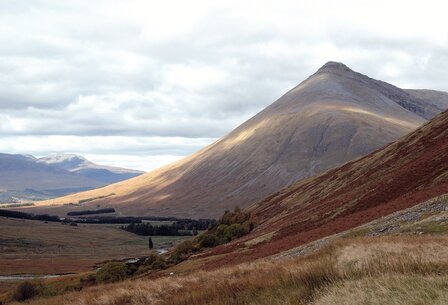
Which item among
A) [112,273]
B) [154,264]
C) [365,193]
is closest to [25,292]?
[112,273]

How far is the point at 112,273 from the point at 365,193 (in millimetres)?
43808

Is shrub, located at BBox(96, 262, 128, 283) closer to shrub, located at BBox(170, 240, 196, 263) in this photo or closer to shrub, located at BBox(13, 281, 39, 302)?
shrub, located at BBox(170, 240, 196, 263)

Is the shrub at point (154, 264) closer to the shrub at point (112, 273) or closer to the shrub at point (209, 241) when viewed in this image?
the shrub at point (112, 273)

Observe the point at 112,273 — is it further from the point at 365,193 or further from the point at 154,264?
the point at 365,193

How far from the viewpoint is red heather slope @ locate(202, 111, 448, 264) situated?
1957 inches

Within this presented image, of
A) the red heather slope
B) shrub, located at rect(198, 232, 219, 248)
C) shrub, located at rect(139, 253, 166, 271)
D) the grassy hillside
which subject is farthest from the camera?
shrub, located at rect(198, 232, 219, 248)

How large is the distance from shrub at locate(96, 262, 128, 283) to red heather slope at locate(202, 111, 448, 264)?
17.4 meters

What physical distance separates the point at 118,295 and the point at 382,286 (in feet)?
42.0

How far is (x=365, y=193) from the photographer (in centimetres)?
6581

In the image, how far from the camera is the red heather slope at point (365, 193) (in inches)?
1957

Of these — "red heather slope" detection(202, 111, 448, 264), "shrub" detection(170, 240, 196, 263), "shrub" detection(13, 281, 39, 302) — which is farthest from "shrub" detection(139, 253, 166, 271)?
"shrub" detection(13, 281, 39, 302)

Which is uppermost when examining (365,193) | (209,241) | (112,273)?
(365,193)

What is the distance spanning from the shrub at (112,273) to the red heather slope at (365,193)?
17369mm

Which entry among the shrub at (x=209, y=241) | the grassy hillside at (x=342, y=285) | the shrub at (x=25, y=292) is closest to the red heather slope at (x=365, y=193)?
the shrub at (x=209, y=241)
